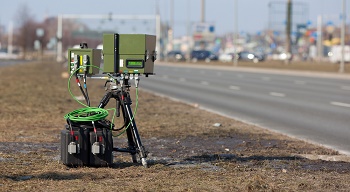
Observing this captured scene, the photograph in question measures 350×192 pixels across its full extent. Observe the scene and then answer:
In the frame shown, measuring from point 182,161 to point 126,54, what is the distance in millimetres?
1733

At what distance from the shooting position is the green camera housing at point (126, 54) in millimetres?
9602

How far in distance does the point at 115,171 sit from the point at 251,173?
1.51 meters

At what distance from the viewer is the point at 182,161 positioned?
10578 mm

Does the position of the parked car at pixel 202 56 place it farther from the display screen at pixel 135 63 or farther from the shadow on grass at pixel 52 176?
the shadow on grass at pixel 52 176

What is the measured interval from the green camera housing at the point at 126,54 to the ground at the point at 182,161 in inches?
44.8

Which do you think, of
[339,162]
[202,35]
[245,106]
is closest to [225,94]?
[245,106]

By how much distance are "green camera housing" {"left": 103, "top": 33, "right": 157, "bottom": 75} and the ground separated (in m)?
1.14

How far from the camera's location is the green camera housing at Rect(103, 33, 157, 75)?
31.5ft

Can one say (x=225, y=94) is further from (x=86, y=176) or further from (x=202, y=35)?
(x=202, y=35)

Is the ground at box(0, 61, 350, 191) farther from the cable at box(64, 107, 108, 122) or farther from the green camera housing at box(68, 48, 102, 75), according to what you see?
the green camera housing at box(68, 48, 102, 75)

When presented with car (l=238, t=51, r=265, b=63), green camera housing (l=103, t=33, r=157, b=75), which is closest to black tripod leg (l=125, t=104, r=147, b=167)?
green camera housing (l=103, t=33, r=157, b=75)

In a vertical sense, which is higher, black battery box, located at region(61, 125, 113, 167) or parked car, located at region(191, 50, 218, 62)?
parked car, located at region(191, 50, 218, 62)

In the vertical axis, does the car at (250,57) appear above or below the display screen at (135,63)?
above

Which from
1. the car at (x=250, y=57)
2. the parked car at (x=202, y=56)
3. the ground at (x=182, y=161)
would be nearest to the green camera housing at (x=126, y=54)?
the ground at (x=182, y=161)
